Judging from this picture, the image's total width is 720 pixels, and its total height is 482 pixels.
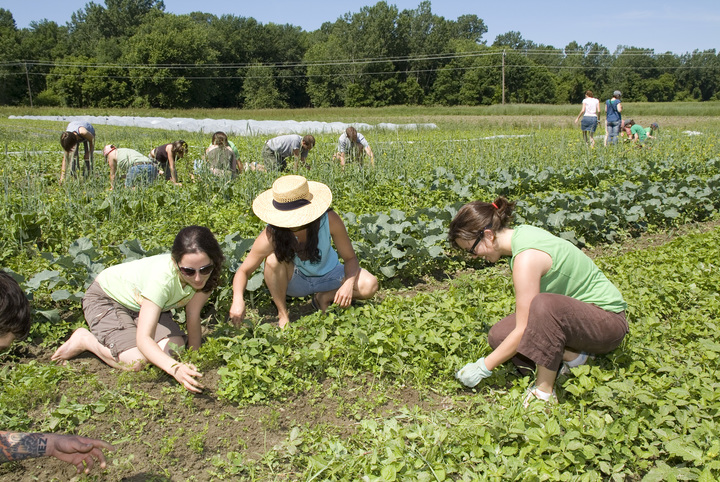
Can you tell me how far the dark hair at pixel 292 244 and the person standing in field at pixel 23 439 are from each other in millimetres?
1528

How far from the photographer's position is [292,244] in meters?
3.37

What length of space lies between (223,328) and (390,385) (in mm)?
1076

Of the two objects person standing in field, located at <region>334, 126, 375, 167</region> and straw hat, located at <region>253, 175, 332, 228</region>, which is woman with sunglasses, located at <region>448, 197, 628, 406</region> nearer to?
straw hat, located at <region>253, 175, 332, 228</region>

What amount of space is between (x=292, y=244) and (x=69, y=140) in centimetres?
472

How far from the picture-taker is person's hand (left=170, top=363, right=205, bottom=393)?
256 cm

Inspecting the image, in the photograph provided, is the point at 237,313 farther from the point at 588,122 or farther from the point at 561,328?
the point at 588,122

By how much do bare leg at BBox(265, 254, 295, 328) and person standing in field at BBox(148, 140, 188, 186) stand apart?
3.87 meters

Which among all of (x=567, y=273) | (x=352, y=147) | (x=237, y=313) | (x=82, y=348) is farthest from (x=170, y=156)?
(x=567, y=273)

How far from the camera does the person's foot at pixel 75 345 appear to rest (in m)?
3.10

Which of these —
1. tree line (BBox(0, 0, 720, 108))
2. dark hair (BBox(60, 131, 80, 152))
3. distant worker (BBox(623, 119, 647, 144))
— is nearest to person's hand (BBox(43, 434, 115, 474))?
dark hair (BBox(60, 131, 80, 152))

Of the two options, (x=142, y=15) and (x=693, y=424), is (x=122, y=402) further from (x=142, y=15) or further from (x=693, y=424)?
(x=142, y=15)

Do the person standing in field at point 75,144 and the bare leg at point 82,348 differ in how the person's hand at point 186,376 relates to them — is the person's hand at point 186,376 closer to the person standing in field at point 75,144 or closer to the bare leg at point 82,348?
the bare leg at point 82,348

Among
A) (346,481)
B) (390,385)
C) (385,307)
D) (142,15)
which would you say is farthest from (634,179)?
(142,15)

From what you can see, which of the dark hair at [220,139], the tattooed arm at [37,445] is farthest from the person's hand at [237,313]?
the dark hair at [220,139]
